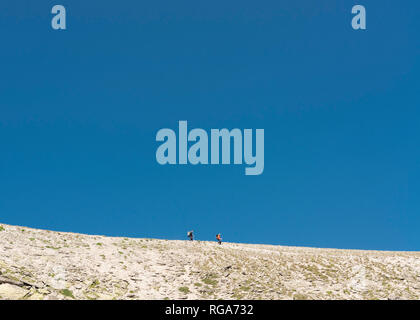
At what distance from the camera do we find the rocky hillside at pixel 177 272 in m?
30.8

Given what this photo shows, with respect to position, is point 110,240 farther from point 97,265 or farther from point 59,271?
point 59,271

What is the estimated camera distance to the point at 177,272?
38062 millimetres

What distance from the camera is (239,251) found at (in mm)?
47156

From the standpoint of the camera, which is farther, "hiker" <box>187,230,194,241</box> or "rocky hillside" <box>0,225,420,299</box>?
"hiker" <box>187,230,194,241</box>

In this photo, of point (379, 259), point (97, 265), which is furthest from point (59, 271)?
point (379, 259)

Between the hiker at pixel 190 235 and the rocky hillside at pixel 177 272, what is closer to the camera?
the rocky hillside at pixel 177 272

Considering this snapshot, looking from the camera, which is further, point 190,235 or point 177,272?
point 190,235

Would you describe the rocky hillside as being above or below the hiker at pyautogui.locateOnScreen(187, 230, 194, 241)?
below

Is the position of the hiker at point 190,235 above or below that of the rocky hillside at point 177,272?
above

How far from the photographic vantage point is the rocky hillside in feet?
101
